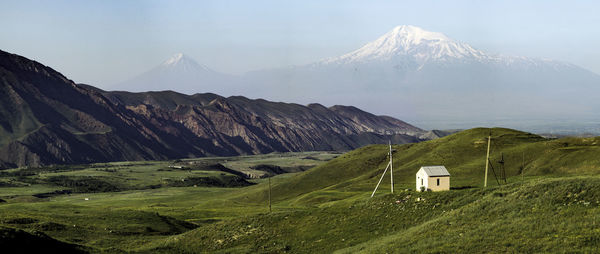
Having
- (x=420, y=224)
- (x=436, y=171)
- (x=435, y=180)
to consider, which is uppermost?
(x=436, y=171)

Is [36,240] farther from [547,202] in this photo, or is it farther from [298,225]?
[547,202]

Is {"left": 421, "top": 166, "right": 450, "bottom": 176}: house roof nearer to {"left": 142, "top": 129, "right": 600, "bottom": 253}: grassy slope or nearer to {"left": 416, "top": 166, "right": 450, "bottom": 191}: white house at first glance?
{"left": 416, "top": 166, "right": 450, "bottom": 191}: white house

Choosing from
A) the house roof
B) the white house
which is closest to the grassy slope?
the white house

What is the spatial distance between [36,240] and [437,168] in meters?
62.0

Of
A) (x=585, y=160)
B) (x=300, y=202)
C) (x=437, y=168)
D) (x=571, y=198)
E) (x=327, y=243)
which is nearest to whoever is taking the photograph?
(x=571, y=198)

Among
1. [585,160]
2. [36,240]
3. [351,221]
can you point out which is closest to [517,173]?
[585,160]

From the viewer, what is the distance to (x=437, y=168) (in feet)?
298

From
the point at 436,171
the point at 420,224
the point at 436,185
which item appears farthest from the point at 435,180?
the point at 420,224

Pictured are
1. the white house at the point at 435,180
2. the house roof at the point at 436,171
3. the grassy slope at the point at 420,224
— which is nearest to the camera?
the grassy slope at the point at 420,224

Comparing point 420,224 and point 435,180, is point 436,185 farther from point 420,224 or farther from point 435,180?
point 420,224

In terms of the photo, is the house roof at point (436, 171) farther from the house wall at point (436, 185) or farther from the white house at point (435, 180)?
the house wall at point (436, 185)

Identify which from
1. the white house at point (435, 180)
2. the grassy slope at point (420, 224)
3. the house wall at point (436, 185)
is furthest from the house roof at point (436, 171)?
the grassy slope at point (420, 224)

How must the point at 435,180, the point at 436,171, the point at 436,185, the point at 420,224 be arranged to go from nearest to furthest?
1. the point at 420,224
2. the point at 435,180
3. the point at 436,185
4. the point at 436,171

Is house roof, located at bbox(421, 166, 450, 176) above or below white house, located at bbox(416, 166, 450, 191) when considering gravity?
above
